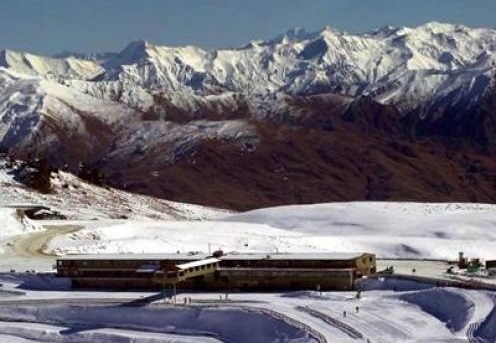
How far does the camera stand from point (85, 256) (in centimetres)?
8788

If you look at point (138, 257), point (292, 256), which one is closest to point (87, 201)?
point (138, 257)

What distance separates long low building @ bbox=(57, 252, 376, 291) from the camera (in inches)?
3150

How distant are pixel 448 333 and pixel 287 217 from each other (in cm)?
7268

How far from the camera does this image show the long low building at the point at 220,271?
8000 cm

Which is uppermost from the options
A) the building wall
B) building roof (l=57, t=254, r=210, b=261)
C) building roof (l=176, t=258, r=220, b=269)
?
building roof (l=57, t=254, r=210, b=261)

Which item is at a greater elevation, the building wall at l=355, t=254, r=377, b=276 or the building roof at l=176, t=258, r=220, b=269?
the building roof at l=176, t=258, r=220, b=269

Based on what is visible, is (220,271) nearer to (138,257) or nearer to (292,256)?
(292,256)

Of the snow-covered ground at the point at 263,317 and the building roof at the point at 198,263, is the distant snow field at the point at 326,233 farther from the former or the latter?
the snow-covered ground at the point at 263,317

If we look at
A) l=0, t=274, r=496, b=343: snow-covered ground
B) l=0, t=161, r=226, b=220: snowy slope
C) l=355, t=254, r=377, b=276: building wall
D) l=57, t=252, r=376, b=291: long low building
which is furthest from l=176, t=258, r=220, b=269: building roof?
l=0, t=161, r=226, b=220: snowy slope

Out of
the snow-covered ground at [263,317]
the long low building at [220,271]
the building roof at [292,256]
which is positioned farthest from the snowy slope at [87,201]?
the snow-covered ground at [263,317]

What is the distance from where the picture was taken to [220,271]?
82750 millimetres

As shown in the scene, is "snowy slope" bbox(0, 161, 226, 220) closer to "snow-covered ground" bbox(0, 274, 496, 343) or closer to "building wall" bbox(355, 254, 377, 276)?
"snow-covered ground" bbox(0, 274, 496, 343)

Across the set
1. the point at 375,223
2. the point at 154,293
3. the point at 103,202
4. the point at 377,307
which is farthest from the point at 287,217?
the point at 377,307

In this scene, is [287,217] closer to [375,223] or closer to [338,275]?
[375,223]
